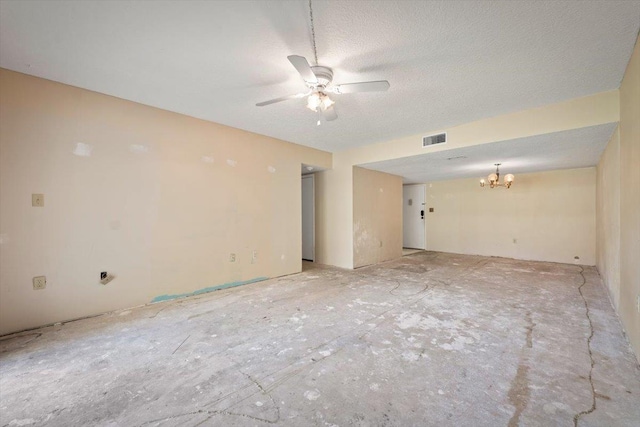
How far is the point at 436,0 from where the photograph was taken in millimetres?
1617

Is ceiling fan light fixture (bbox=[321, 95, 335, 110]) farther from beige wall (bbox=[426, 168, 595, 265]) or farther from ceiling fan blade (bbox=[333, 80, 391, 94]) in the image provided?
beige wall (bbox=[426, 168, 595, 265])

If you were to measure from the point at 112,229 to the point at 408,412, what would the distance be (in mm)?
3338

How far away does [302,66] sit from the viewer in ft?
6.20

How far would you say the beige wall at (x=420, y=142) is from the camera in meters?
2.91

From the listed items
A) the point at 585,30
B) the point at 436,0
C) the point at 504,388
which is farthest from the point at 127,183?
the point at 585,30

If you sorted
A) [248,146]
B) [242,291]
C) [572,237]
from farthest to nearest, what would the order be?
[572,237], [248,146], [242,291]

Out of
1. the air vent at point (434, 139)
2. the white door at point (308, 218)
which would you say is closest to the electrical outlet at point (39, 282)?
the white door at point (308, 218)

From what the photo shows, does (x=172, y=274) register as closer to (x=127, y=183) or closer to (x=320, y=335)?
(x=127, y=183)

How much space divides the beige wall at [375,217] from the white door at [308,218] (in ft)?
3.47

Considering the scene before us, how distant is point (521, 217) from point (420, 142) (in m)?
4.01

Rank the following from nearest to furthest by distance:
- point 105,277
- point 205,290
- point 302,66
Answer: point 302,66 → point 105,277 → point 205,290

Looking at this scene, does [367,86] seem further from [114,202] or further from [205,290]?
[205,290]

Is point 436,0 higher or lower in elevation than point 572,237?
higher

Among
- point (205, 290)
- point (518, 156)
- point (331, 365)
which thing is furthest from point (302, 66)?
point (518, 156)
